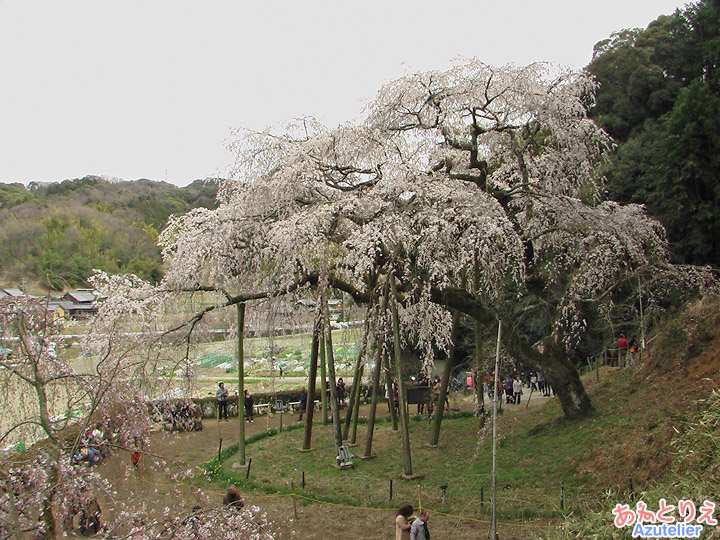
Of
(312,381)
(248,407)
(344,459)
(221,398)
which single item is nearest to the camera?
(344,459)

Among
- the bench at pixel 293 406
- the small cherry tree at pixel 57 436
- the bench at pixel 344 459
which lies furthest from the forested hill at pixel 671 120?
the small cherry tree at pixel 57 436

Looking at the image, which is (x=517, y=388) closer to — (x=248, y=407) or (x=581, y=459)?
(x=581, y=459)

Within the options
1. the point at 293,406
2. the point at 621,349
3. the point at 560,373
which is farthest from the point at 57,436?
the point at 293,406

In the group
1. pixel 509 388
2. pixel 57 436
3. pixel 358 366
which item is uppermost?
pixel 57 436

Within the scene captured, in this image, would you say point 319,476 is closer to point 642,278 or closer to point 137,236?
point 642,278

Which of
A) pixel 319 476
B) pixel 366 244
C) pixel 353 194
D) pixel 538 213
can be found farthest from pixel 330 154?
pixel 319 476

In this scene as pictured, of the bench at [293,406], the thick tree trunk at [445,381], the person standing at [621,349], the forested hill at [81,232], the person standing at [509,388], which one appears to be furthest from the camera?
the forested hill at [81,232]

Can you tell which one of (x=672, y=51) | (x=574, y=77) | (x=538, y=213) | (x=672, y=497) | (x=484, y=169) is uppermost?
(x=672, y=51)

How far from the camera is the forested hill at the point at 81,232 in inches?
1774

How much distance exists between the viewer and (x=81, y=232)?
53531 mm

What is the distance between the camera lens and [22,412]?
19.8ft

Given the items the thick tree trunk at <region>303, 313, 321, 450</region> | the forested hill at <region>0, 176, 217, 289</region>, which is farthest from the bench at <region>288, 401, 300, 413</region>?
the forested hill at <region>0, 176, 217, 289</region>

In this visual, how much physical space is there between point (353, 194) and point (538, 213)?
3856mm

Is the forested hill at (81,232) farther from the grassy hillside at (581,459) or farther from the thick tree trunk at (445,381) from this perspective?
the grassy hillside at (581,459)
